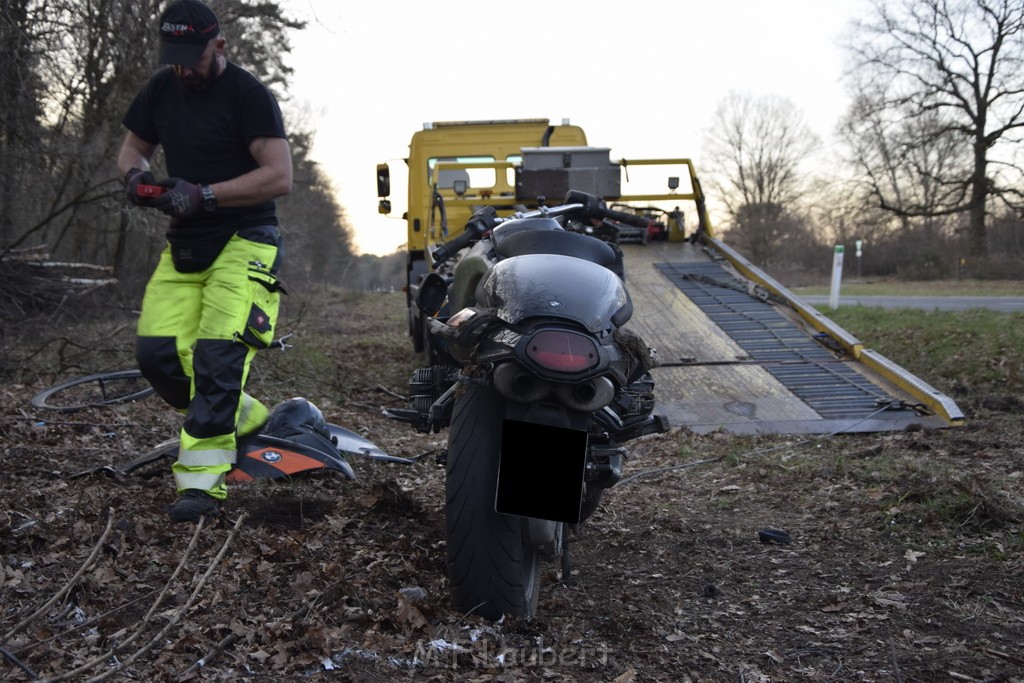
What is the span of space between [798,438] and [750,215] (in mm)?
41057

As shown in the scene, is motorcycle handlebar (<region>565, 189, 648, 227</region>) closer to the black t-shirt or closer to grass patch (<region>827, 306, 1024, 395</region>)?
the black t-shirt

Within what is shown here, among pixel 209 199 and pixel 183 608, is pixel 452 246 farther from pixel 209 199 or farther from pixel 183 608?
pixel 183 608

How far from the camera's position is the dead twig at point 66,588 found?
269 cm

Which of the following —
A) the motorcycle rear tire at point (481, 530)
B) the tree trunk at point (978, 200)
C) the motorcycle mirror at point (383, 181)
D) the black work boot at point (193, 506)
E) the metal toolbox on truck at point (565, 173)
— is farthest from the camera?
the tree trunk at point (978, 200)

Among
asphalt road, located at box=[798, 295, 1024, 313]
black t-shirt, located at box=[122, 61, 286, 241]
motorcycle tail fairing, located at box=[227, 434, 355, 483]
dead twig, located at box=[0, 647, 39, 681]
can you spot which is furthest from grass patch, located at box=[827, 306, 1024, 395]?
dead twig, located at box=[0, 647, 39, 681]

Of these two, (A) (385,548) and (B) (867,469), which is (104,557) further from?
(B) (867,469)

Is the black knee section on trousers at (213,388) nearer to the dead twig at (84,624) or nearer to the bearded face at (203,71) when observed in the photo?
the dead twig at (84,624)

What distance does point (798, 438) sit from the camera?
6.42 meters

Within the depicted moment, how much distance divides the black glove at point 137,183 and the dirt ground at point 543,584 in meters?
1.19

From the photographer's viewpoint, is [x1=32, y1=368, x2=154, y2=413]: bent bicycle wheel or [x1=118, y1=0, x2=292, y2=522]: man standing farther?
[x1=32, y1=368, x2=154, y2=413]: bent bicycle wheel

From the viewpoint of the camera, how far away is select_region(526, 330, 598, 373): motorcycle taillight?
2.79m

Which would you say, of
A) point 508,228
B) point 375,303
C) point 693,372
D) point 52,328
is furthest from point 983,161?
point 508,228

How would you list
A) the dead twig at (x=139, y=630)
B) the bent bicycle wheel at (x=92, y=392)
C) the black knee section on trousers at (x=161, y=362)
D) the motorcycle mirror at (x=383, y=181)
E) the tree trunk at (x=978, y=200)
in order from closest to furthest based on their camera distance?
the dead twig at (x=139, y=630)
the black knee section on trousers at (x=161, y=362)
the bent bicycle wheel at (x=92, y=392)
the motorcycle mirror at (x=383, y=181)
the tree trunk at (x=978, y=200)

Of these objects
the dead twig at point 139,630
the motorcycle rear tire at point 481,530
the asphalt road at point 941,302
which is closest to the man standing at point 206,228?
the dead twig at point 139,630
